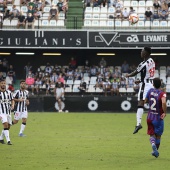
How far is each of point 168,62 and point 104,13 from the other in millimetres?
6076

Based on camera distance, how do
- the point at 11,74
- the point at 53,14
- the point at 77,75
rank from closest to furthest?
1. the point at 53,14
2. the point at 77,75
3. the point at 11,74

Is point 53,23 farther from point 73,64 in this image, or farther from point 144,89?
point 144,89

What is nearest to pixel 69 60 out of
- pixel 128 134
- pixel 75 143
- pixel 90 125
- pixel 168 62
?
pixel 168 62

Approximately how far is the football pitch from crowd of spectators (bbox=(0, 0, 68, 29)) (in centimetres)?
1436

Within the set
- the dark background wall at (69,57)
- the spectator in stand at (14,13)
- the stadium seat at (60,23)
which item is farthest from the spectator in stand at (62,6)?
the dark background wall at (69,57)

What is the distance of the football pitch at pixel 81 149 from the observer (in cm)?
1216

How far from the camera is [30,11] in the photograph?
36.9 m

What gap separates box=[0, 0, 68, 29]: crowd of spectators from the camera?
36.7 metres

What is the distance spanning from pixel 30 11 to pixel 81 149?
22705 mm

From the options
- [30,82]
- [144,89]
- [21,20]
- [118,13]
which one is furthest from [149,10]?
[144,89]

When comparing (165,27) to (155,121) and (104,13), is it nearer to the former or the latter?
(104,13)

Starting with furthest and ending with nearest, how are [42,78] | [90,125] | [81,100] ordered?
[42,78] < [81,100] < [90,125]

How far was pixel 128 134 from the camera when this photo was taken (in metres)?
19.9

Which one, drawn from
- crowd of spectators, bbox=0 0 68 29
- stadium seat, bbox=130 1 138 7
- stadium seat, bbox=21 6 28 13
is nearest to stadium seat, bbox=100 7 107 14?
stadium seat, bbox=130 1 138 7
